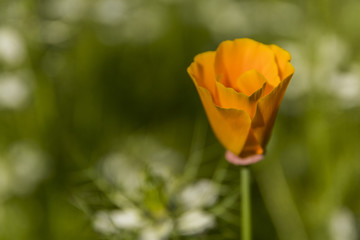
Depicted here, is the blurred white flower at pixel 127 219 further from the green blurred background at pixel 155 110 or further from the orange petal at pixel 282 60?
the orange petal at pixel 282 60

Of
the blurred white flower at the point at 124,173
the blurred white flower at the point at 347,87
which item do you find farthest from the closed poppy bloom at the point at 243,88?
the blurred white flower at the point at 347,87

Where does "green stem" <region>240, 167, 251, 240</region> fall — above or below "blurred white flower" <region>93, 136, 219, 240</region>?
below

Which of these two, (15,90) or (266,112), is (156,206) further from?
(15,90)

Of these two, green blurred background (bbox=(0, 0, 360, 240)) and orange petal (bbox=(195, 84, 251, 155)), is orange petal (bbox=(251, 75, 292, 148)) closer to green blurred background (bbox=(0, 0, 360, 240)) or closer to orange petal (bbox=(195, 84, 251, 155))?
orange petal (bbox=(195, 84, 251, 155))

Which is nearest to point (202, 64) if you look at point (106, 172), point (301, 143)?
point (106, 172)

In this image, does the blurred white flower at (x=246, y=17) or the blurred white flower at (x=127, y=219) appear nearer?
the blurred white flower at (x=127, y=219)

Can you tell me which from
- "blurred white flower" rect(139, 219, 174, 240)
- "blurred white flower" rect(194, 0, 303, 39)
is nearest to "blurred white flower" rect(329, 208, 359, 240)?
"blurred white flower" rect(139, 219, 174, 240)

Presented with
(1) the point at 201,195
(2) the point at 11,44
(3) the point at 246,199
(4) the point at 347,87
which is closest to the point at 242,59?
(3) the point at 246,199
